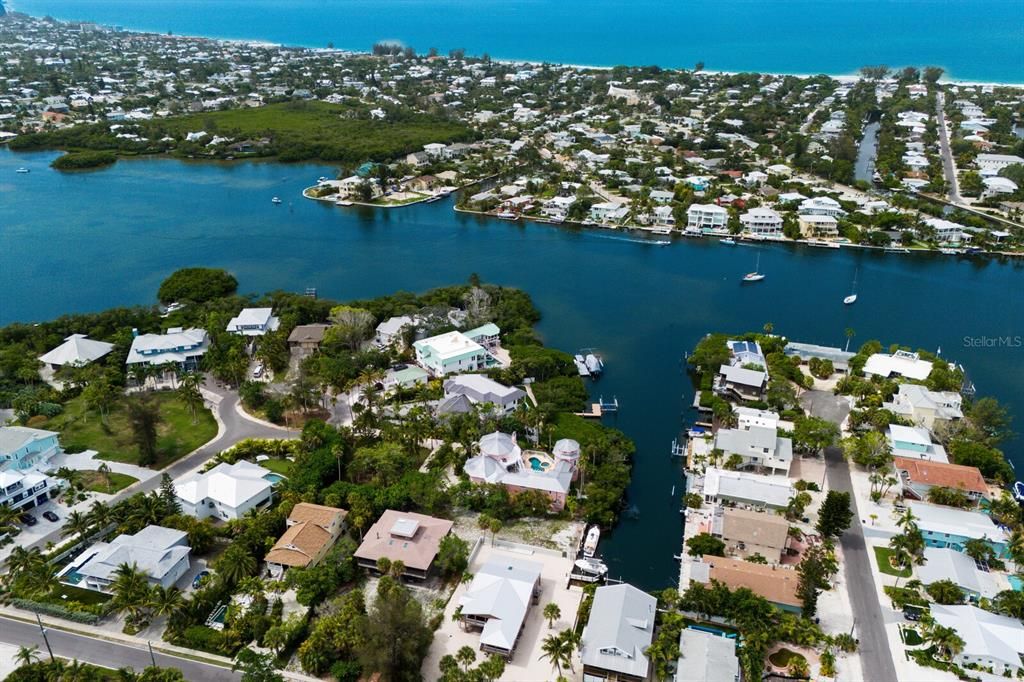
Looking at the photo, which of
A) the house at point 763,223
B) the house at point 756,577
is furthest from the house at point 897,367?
the house at point 763,223

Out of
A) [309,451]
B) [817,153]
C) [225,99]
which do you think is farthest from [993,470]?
[225,99]

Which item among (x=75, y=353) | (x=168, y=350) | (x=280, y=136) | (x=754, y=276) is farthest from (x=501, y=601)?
(x=280, y=136)

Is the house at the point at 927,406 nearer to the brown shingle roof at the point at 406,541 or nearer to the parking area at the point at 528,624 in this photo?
the parking area at the point at 528,624

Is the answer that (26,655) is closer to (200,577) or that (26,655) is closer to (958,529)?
(200,577)

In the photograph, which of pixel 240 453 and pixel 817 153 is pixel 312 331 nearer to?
pixel 240 453

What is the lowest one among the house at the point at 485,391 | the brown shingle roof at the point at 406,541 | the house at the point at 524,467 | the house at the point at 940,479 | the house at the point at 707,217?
the brown shingle roof at the point at 406,541

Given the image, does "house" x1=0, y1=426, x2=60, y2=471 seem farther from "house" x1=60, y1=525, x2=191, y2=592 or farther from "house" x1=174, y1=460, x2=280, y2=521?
"house" x1=60, y1=525, x2=191, y2=592

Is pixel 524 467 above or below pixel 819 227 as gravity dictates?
below
